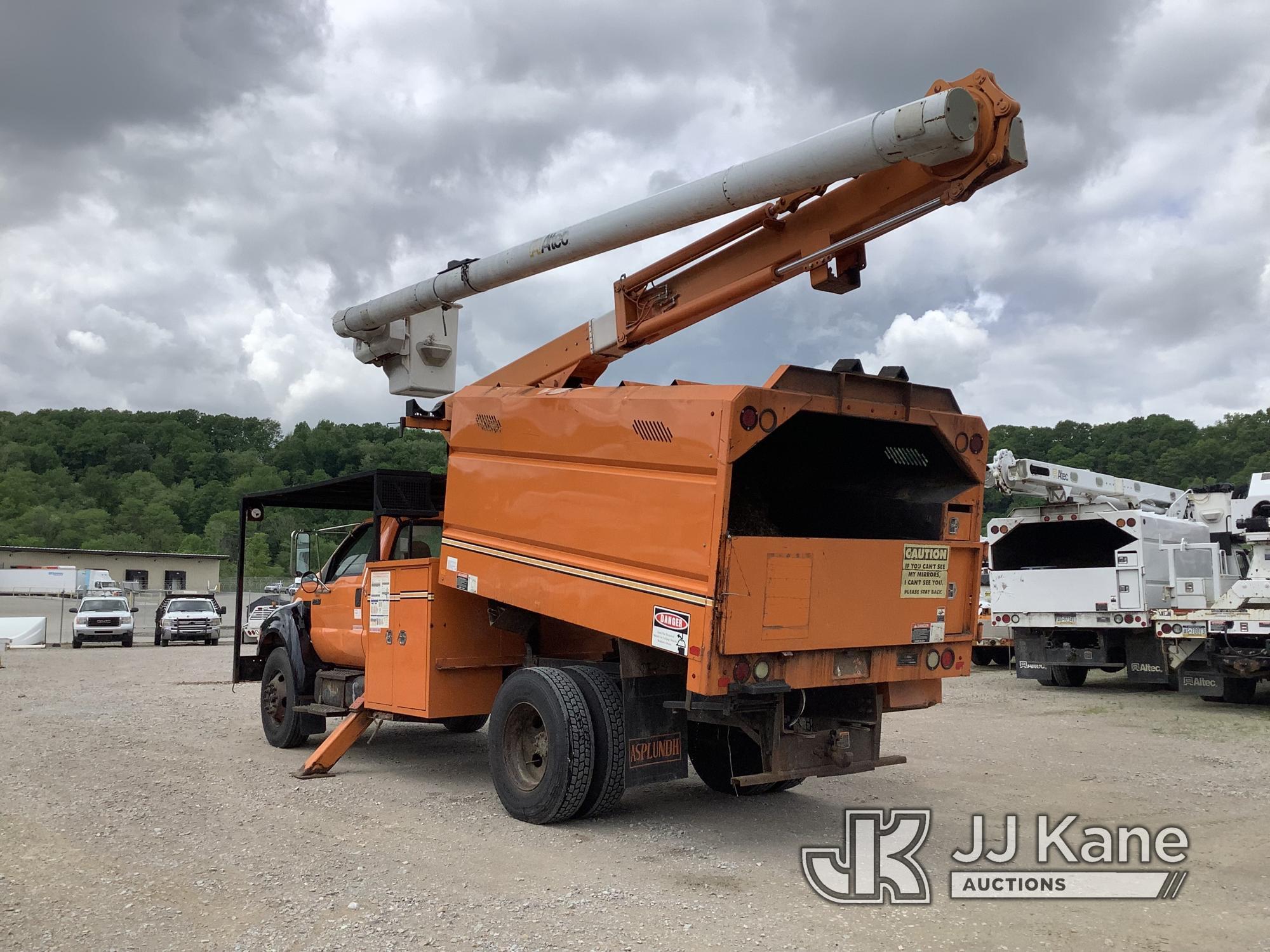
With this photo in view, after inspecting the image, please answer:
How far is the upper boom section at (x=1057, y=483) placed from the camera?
15164mm

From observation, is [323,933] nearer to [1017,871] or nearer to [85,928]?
[85,928]

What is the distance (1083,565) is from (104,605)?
27.1 meters

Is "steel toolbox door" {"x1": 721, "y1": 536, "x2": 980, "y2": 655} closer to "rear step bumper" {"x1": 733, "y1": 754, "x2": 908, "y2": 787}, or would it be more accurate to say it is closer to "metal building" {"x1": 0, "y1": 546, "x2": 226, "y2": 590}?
"rear step bumper" {"x1": 733, "y1": 754, "x2": 908, "y2": 787}

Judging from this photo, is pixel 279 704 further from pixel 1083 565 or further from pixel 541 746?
pixel 1083 565

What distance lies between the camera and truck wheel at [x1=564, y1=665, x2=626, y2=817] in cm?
664

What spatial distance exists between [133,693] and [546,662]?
34.4 ft

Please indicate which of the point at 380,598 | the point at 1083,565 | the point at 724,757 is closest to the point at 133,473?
the point at 1083,565

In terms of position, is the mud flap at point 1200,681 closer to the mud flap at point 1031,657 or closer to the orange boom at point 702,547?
the mud flap at point 1031,657

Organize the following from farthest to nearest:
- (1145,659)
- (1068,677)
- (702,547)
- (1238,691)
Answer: (1068,677), (1145,659), (1238,691), (702,547)

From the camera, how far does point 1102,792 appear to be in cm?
823

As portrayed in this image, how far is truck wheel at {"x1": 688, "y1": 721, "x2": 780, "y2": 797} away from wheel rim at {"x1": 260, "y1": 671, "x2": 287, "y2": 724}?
4.35m

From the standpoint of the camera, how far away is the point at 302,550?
34.7 ft

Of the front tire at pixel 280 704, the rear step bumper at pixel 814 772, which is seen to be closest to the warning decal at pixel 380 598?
the front tire at pixel 280 704

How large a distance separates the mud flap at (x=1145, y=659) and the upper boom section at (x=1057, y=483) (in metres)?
2.11
